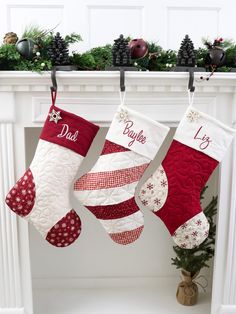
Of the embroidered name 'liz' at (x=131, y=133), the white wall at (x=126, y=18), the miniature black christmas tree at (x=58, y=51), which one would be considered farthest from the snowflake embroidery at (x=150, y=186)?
the white wall at (x=126, y=18)

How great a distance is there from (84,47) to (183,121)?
641 millimetres

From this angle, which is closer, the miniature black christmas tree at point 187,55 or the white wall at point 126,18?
the miniature black christmas tree at point 187,55

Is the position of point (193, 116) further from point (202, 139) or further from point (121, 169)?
point (121, 169)

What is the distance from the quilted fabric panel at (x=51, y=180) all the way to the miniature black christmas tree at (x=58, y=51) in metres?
0.29

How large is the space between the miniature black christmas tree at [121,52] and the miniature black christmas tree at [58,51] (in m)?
0.17

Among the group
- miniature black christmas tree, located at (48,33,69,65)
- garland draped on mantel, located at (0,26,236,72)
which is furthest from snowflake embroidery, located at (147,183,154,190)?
miniature black christmas tree, located at (48,33,69,65)

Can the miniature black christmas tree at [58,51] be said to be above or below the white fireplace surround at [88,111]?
above

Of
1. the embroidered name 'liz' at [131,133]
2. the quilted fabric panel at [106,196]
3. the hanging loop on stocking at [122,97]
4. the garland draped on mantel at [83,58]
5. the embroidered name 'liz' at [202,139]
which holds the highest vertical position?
the garland draped on mantel at [83,58]

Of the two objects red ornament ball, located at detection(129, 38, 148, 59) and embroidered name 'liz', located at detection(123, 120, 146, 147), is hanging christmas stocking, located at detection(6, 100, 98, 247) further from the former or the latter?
red ornament ball, located at detection(129, 38, 148, 59)

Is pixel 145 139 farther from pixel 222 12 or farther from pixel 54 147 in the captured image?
pixel 222 12

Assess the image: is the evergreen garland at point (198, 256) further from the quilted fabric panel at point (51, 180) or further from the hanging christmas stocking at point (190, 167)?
the quilted fabric panel at point (51, 180)

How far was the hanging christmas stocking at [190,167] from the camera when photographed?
126 centimetres

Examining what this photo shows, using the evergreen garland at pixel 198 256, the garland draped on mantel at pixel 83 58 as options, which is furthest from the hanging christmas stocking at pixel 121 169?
the evergreen garland at pixel 198 256

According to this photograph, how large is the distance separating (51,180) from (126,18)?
84cm
